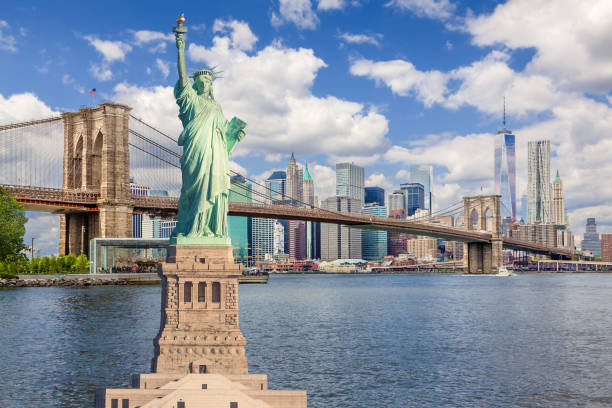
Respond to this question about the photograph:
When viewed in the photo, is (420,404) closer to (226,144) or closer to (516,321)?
(226,144)

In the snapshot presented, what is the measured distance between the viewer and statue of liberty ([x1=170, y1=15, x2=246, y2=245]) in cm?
1845

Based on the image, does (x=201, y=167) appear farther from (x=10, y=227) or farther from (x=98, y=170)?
(x=98, y=170)

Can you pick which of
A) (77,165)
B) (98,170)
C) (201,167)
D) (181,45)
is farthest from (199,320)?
(77,165)

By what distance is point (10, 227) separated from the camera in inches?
2469

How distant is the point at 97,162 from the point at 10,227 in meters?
21.5

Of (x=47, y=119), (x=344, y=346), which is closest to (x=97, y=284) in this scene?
(x=47, y=119)

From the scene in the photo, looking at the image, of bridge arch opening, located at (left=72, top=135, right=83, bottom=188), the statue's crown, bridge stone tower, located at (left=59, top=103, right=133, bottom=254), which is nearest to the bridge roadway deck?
bridge stone tower, located at (left=59, top=103, right=133, bottom=254)

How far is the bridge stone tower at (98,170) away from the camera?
76.4 metres

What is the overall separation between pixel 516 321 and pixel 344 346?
1772 cm

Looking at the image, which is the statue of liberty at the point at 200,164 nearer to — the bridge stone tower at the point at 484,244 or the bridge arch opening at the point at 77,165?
the bridge arch opening at the point at 77,165

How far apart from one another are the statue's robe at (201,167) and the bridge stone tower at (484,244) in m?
115

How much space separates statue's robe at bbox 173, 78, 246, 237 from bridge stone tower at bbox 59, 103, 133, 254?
6024 centimetres

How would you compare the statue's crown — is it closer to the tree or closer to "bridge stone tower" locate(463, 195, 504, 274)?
the tree

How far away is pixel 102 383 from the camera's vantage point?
21391 millimetres
